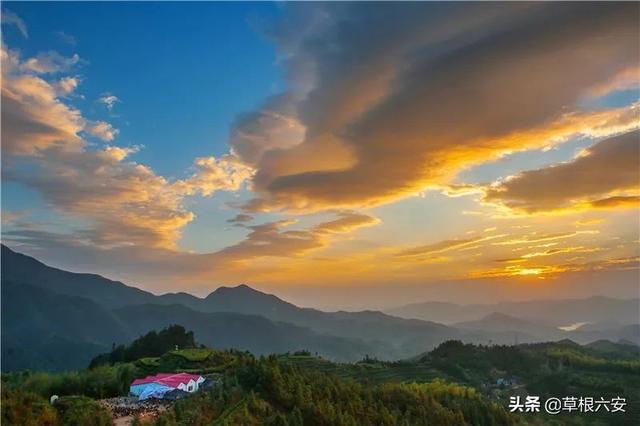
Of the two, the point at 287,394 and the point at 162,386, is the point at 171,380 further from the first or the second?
the point at 287,394

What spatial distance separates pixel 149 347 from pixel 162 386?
20.9m

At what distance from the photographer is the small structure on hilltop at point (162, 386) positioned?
22109 mm

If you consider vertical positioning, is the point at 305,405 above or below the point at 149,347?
below

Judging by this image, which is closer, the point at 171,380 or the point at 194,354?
the point at 171,380

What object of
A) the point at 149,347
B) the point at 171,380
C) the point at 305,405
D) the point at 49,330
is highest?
the point at 149,347

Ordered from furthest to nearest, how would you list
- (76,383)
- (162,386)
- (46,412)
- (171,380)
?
(76,383), (171,380), (162,386), (46,412)

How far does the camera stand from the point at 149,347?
4131cm

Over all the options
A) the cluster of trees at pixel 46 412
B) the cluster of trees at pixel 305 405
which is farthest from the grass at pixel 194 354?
the cluster of trees at pixel 46 412

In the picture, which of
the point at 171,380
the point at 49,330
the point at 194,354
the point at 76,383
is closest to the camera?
the point at 171,380

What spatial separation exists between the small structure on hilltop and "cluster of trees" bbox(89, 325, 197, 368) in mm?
17552

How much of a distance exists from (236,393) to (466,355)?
5442 cm

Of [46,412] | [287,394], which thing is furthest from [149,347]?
[46,412]

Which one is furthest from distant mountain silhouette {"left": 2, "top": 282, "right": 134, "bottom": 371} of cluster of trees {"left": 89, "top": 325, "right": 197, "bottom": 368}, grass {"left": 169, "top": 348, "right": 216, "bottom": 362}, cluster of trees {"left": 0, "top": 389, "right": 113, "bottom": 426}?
cluster of trees {"left": 0, "top": 389, "right": 113, "bottom": 426}

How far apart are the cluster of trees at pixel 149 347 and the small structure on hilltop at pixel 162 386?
17.6 meters
